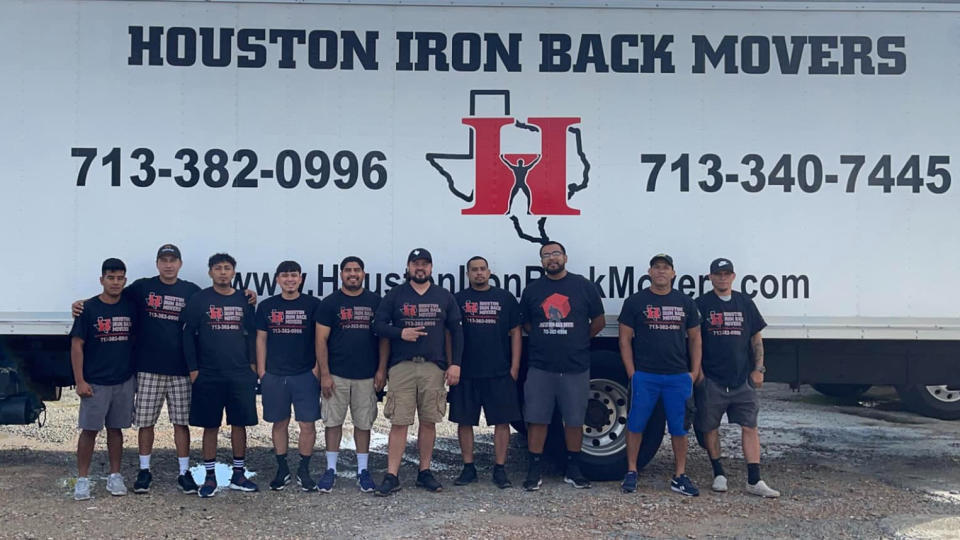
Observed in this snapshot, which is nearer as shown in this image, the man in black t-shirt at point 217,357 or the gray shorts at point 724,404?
the man in black t-shirt at point 217,357

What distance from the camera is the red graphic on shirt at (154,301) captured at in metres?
5.80

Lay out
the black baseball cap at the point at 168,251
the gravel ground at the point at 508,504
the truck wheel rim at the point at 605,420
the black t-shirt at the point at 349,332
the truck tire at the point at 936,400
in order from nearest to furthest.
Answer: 1. the gravel ground at the point at 508,504
2. the black baseball cap at the point at 168,251
3. the black t-shirt at the point at 349,332
4. the truck wheel rim at the point at 605,420
5. the truck tire at the point at 936,400

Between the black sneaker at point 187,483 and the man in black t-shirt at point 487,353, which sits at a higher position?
the man in black t-shirt at point 487,353

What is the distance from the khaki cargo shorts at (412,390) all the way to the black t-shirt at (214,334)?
1077mm

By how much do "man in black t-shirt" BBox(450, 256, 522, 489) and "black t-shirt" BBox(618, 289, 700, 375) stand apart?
0.88 meters

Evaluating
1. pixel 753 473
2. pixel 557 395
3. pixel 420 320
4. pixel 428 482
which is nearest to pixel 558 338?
pixel 557 395

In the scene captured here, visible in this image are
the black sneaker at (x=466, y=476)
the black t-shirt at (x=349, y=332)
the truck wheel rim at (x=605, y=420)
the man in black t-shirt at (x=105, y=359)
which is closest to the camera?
the man in black t-shirt at (x=105, y=359)

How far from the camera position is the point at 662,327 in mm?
5848

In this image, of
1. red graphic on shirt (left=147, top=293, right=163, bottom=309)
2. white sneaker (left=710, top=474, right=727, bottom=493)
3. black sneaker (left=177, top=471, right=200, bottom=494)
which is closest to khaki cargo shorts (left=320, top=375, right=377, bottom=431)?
black sneaker (left=177, top=471, right=200, bottom=494)

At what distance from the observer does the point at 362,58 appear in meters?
6.21

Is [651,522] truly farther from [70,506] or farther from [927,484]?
[70,506]

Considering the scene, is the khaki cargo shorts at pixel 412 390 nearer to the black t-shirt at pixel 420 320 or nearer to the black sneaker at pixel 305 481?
the black t-shirt at pixel 420 320

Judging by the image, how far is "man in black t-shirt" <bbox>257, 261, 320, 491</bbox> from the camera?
5.88m

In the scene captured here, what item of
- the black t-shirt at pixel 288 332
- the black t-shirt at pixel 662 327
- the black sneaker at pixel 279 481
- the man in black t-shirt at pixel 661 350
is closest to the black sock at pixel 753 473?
the man in black t-shirt at pixel 661 350
